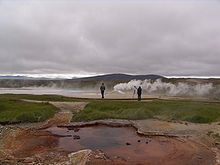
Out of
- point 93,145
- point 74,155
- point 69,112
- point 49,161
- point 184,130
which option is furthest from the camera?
point 69,112

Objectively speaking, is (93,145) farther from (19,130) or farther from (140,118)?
(140,118)

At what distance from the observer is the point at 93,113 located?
66.7 feet

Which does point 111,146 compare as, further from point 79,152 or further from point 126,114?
point 126,114

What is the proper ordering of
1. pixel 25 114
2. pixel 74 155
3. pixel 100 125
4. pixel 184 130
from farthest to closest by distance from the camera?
pixel 25 114, pixel 100 125, pixel 184 130, pixel 74 155

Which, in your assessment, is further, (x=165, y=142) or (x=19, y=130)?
(x=19, y=130)

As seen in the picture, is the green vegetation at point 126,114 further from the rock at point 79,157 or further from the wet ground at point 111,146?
the rock at point 79,157

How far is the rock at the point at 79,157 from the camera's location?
1017cm

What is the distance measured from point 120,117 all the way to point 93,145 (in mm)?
7126

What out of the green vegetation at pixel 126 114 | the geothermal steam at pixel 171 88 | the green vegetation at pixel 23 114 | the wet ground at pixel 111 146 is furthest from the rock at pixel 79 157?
the geothermal steam at pixel 171 88

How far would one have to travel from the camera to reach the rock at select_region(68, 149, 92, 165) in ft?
Result: 33.4

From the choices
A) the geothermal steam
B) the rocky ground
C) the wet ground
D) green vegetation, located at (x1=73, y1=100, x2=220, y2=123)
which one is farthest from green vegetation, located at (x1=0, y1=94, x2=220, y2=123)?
the geothermal steam

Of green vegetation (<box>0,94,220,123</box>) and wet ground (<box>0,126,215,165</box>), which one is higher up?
green vegetation (<box>0,94,220,123</box>)

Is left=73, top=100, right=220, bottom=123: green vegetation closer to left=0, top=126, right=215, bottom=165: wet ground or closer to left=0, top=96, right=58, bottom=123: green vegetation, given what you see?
left=0, top=96, right=58, bottom=123: green vegetation

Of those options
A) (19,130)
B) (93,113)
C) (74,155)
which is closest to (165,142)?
(74,155)
